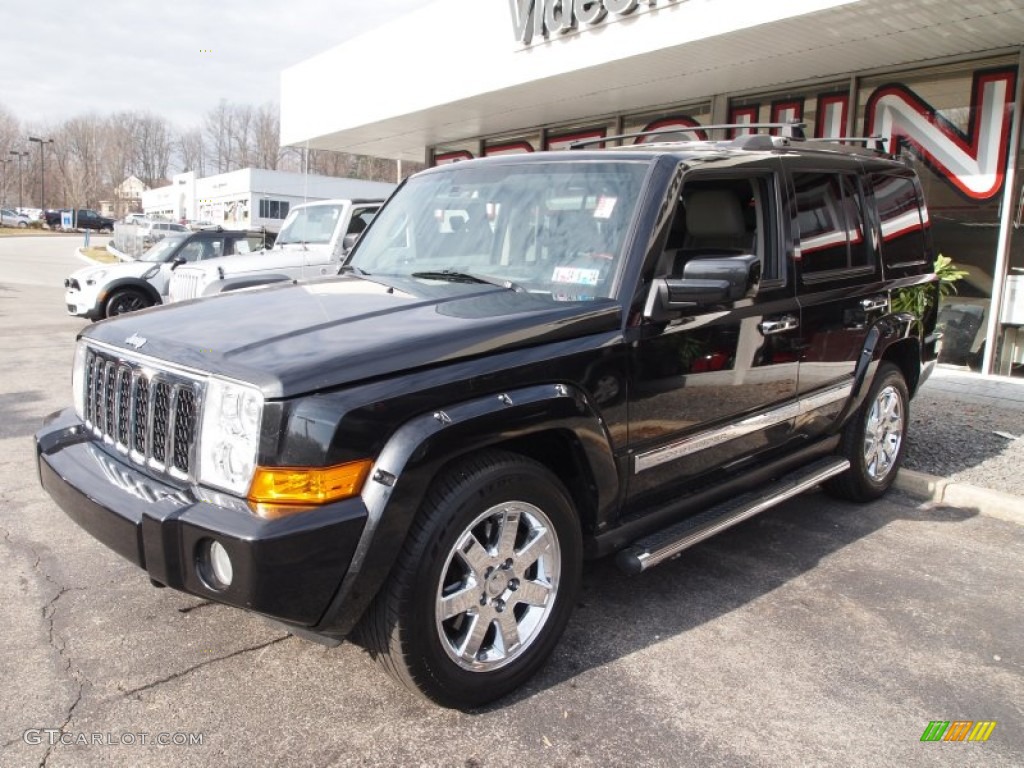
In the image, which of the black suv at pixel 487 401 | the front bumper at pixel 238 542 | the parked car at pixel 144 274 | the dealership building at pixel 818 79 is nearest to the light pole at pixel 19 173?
the parked car at pixel 144 274

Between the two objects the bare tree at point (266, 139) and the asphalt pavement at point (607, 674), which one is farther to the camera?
the bare tree at point (266, 139)

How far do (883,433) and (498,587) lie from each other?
11.1 feet

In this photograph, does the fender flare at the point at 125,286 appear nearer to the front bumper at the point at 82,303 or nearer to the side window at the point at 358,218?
the front bumper at the point at 82,303

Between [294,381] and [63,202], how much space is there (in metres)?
120

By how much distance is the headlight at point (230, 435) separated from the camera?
2.34 m

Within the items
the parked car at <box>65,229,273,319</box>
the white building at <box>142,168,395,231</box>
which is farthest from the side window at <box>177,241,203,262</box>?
the white building at <box>142,168,395,231</box>

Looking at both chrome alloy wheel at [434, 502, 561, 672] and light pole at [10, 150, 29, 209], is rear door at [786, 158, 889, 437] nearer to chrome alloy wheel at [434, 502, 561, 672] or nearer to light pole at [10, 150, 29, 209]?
chrome alloy wheel at [434, 502, 561, 672]

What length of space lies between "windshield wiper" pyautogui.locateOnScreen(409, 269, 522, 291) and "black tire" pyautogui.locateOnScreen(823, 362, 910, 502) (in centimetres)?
253

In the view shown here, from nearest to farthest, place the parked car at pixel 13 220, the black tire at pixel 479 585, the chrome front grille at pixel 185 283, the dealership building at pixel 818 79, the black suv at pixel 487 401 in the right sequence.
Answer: the black suv at pixel 487 401 < the black tire at pixel 479 585 < the dealership building at pixel 818 79 < the chrome front grille at pixel 185 283 < the parked car at pixel 13 220

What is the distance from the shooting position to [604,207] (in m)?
3.33

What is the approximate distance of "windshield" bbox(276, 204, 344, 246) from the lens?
1005cm

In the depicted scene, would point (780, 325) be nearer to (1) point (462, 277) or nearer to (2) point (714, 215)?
(2) point (714, 215)

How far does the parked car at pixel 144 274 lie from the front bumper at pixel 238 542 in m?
9.93

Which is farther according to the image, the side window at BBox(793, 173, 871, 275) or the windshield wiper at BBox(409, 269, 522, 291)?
the side window at BBox(793, 173, 871, 275)
